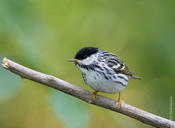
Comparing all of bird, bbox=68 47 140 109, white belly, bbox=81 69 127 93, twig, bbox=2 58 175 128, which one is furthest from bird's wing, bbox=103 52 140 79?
twig, bbox=2 58 175 128

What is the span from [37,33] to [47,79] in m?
0.32

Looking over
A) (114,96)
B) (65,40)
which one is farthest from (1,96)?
(114,96)

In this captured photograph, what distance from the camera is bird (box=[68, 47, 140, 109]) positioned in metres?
3.46

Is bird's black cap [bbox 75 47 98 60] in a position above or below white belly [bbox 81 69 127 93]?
above

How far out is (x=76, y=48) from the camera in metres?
4.05

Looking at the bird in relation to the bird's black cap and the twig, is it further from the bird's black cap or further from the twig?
the twig

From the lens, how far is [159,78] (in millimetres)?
4277

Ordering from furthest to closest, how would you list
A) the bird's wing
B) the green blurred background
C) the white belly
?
1. the bird's wing
2. the white belly
3. the green blurred background

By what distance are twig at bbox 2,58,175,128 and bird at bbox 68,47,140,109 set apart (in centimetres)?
32

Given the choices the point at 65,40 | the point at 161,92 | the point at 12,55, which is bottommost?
the point at 161,92

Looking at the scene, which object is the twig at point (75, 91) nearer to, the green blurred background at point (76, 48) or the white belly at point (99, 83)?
the green blurred background at point (76, 48)

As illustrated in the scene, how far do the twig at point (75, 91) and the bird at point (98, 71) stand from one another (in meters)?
0.32

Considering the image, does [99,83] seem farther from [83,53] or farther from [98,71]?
[83,53]

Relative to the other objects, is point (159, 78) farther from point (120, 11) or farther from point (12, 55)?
point (12, 55)
